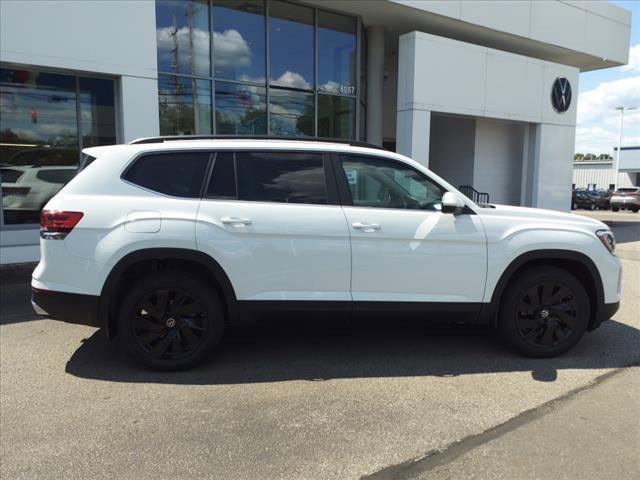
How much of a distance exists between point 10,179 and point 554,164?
15.3 m

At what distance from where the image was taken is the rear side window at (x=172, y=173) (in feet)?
13.6

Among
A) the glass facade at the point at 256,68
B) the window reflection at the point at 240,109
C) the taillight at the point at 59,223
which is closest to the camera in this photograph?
the taillight at the point at 59,223

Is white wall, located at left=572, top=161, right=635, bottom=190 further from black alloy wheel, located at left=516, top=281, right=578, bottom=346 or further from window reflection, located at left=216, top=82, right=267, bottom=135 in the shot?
black alloy wheel, located at left=516, top=281, right=578, bottom=346

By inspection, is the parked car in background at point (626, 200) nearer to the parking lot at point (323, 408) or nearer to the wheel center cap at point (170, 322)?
the parking lot at point (323, 408)

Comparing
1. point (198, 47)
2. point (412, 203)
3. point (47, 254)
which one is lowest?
point (47, 254)

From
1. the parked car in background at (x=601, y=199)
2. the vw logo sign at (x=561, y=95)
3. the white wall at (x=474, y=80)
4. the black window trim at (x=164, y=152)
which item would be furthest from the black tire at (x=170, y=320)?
the parked car in background at (x=601, y=199)

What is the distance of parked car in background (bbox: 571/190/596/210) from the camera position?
34875 mm

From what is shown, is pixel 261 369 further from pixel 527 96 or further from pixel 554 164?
pixel 554 164

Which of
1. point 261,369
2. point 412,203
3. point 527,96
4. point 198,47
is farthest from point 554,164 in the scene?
point 261,369

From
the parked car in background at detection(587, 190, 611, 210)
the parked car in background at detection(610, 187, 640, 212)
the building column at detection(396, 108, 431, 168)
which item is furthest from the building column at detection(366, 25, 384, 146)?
the parked car in background at detection(587, 190, 611, 210)


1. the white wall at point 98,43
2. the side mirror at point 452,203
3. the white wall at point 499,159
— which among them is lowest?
the side mirror at point 452,203

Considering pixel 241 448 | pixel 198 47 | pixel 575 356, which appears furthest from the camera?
pixel 198 47

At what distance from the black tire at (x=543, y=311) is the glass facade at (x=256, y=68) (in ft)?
28.0

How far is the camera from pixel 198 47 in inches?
443
